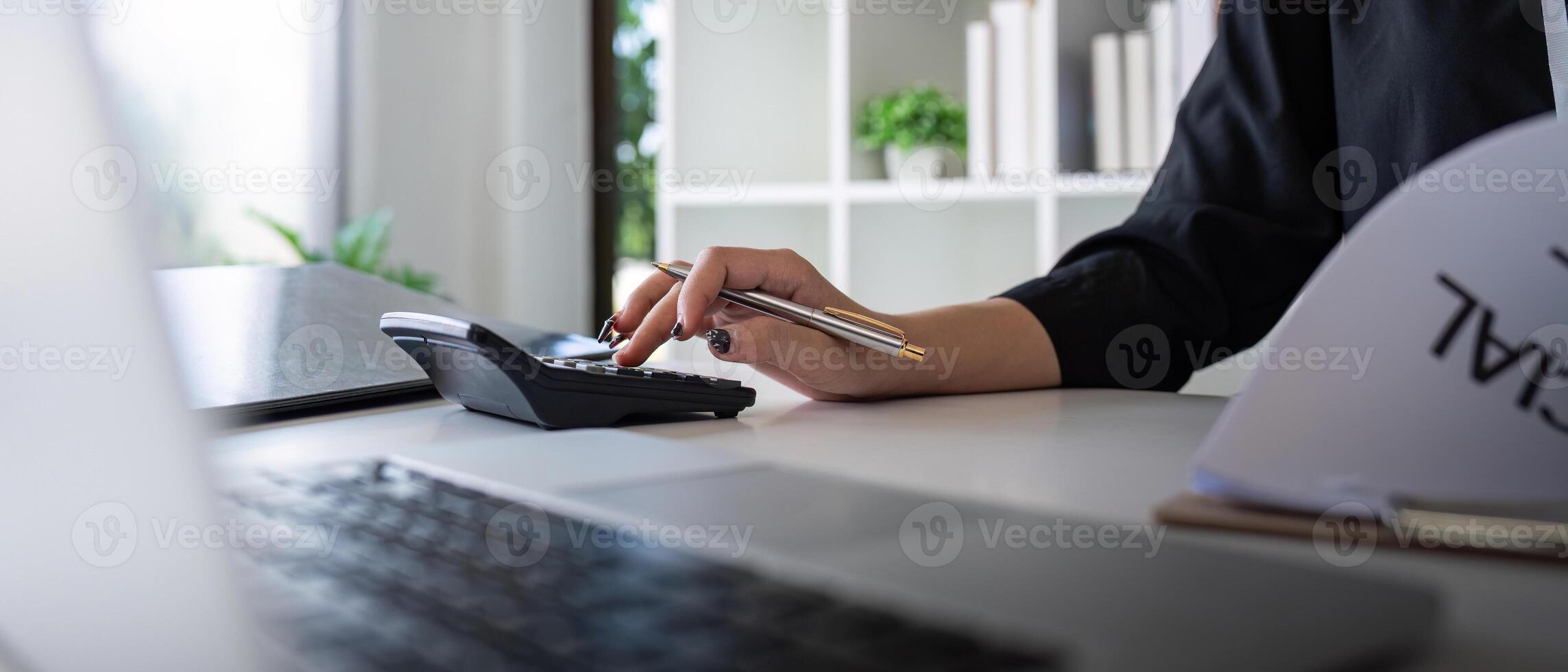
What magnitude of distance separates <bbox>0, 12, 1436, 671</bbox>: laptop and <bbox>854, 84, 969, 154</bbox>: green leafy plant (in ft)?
5.48

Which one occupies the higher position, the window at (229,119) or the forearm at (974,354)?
the window at (229,119)

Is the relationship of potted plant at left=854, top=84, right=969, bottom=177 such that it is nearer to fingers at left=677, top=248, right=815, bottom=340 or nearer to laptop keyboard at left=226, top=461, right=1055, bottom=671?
fingers at left=677, top=248, right=815, bottom=340

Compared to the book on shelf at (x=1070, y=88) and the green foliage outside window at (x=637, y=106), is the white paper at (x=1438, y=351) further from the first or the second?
the green foliage outside window at (x=637, y=106)

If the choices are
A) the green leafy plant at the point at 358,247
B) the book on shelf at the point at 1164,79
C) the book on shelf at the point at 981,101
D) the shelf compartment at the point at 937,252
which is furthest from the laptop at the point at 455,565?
the green leafy plant at the point at 358,247

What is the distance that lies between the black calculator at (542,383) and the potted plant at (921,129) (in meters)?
1.46

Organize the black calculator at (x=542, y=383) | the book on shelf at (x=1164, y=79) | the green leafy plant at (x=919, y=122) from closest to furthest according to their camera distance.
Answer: the black calculator at (x=542, y=383) < the book on shelf at (x=1164, y=79) < the green leafy plant at (x=919, y=122)

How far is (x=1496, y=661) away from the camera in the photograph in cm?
23

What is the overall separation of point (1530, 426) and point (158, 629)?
14.7 inches

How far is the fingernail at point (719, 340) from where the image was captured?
2.17 feet

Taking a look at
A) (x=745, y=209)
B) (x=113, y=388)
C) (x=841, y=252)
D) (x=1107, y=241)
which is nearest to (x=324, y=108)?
(x=745, y=209)

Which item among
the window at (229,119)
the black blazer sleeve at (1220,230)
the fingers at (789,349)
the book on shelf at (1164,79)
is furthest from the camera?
the window at (229,119)

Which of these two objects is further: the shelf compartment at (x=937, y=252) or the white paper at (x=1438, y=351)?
the shelf compartment at (x=937, y=252)

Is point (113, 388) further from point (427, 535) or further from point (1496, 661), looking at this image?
point (1496, 661)

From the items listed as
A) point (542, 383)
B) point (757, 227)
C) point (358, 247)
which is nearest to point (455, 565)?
point (542, 383)
